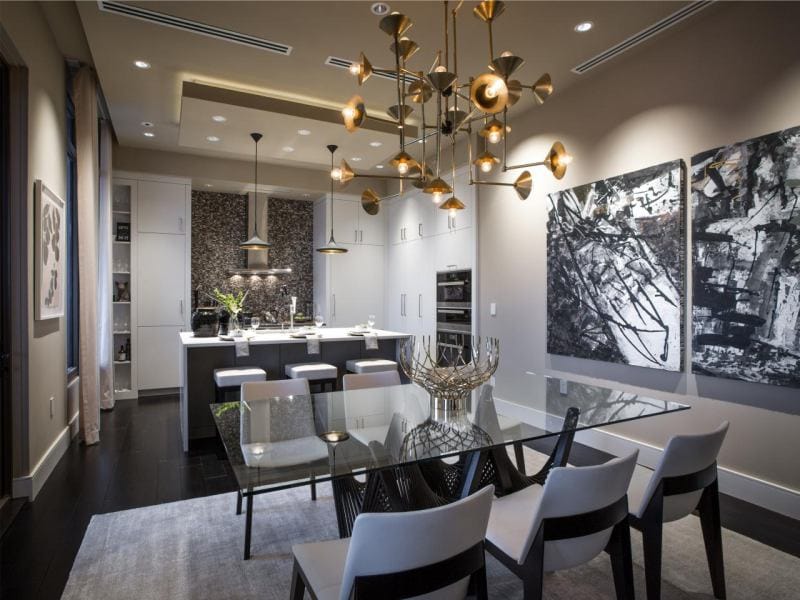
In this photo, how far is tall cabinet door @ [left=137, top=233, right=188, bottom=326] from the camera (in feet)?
19.4

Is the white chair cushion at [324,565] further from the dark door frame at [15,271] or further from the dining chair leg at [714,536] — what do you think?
A: the dark door frame at [15,271]

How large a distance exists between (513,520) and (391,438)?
21.6 inches

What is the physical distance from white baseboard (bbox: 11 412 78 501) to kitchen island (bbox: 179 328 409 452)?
2.78ft

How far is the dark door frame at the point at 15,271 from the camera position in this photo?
279cm

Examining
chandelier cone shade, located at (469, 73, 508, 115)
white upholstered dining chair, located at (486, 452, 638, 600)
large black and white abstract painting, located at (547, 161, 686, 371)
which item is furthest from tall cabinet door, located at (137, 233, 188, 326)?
white upholstered dining chair, located at (486, 452, 638, 600)

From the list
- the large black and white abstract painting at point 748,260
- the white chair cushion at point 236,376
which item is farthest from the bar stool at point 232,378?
the large black and white abstract painting at point 748,260

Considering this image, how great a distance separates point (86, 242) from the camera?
4121mm

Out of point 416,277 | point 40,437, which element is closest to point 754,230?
point 416,277

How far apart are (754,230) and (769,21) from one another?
122 cm

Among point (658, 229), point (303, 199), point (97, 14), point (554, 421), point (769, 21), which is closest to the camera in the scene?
point (554, 421)

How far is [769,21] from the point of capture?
9.27 ft

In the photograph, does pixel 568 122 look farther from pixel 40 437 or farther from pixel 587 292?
pixel 40 437

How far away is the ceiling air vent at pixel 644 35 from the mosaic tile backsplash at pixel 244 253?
15.5ft

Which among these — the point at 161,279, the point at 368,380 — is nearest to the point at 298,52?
the point at 368,380
